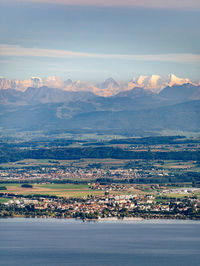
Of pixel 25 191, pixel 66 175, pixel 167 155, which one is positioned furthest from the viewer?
pixel 167 155

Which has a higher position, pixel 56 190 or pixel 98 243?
pixel 56 190

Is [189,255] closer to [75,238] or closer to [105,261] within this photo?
[105,261]

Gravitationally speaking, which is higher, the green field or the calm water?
the green field

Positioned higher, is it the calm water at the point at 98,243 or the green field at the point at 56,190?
the green field at the point at 56,190

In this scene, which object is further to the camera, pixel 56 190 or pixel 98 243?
pixel 56 190

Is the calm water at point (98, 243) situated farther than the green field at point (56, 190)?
No

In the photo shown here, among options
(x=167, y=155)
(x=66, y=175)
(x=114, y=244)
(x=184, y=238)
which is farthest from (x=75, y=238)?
(x=167, y=155)

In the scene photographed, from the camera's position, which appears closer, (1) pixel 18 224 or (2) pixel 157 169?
(1) pixel 18 224

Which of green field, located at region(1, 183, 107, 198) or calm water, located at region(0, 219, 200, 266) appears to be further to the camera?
green field, located at region(1, 183, 107, 198)
